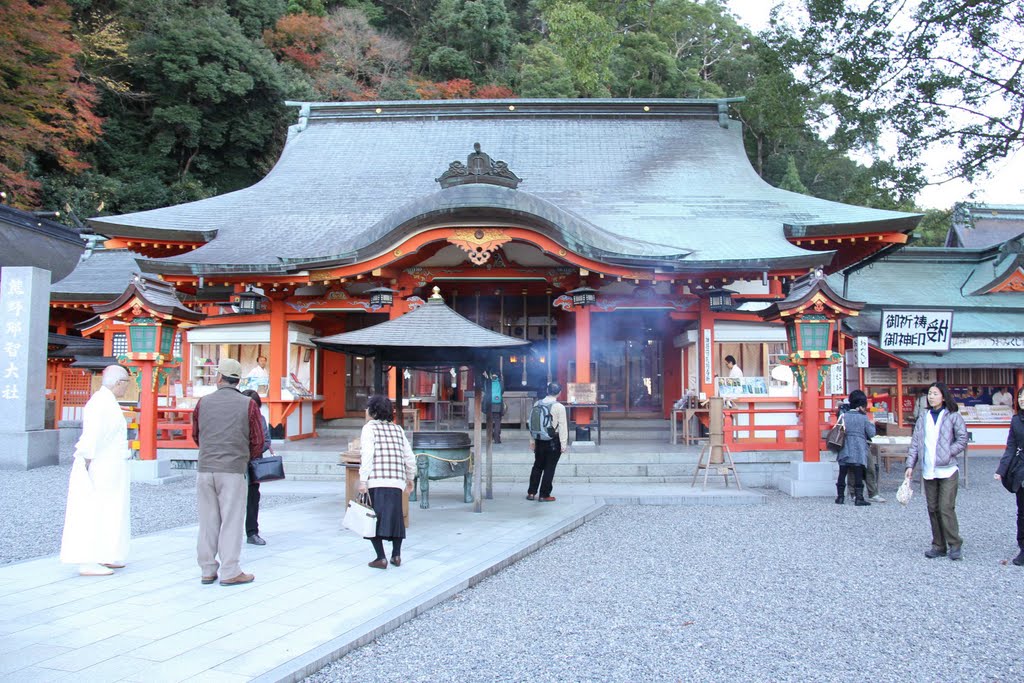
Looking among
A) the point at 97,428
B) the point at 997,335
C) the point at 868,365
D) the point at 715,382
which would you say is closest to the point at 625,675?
the point at 97,428

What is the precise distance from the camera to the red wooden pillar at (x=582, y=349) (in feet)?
41.1

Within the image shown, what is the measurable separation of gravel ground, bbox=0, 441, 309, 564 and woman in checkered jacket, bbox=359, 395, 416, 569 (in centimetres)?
305

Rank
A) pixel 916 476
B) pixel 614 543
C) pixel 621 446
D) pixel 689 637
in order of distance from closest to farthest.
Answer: pixel 689 637 → pixel 614 543 → pixel 916 476 → pixel 621 446

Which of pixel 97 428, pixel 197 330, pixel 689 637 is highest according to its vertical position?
pixel 197 330

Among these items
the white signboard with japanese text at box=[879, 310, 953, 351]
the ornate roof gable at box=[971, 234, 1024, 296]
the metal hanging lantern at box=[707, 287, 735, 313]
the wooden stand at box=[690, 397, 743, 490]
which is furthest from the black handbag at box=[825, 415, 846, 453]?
the ornate roof gable at box=[971, 234, 1024, 296]

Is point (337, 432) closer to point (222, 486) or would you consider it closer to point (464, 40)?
point (222, 486)

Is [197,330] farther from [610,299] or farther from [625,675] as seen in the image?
[625,675]

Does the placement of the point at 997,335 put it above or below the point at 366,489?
above

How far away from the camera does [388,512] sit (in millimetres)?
5508

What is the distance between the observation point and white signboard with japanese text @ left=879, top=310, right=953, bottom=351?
14.7m

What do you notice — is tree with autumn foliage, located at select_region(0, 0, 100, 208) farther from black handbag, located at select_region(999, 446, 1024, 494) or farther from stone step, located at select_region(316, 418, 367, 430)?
black handbag, located at select_region(999, 446, 1024, 494)

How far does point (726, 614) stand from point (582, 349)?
26.0 ft

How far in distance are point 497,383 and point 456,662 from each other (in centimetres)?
793

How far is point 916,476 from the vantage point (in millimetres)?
11570
